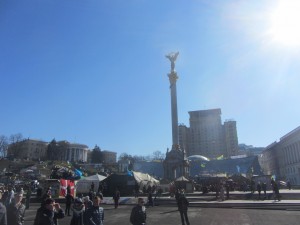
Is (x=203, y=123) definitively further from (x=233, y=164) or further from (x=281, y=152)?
(x=233, y=164)

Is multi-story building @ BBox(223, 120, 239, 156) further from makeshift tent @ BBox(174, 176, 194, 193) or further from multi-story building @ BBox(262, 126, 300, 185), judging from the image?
makeshift tent @ BBox(174, 176, 194, 193)

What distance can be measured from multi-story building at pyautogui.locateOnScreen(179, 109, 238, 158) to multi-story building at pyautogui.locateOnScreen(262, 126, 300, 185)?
4803 cm

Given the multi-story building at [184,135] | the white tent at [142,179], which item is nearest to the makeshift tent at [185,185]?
the white tent at [142,179]

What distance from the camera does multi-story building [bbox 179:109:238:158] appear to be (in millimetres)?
170375

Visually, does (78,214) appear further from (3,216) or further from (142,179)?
(142,179)

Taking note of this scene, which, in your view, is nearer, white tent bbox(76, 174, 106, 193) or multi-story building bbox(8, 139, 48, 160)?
white tent bbox(76, 174, 106, 193)

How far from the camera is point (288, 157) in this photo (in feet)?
318

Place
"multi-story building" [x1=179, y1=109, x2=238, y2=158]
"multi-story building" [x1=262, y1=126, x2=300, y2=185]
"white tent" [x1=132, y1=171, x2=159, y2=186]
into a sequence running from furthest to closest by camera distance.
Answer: "multi-story building" [x1=179, y1=109, x2=238, y2=158], "multi-story building" [x1=262, y1=126, x2=300, y2=185], "white tent" [x1=132, y1=171, x2=159, y2=186]

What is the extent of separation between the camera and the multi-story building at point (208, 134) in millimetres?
170375

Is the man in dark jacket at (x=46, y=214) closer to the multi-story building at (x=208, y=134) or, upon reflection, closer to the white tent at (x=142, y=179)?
the white tent at (x=142, y=179)

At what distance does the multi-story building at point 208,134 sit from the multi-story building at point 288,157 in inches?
1891

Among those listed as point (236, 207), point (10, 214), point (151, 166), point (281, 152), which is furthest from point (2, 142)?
point (10, 214)

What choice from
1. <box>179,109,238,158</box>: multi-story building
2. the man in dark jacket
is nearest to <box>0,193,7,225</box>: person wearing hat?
the man in dark jacket

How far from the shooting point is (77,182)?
40031mm
